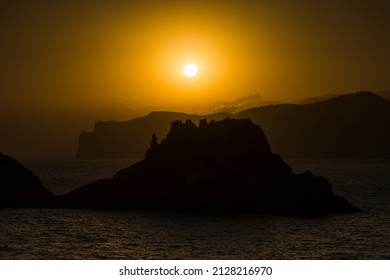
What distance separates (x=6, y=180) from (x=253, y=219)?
3347cm

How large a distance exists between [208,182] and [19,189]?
→ 2527cm

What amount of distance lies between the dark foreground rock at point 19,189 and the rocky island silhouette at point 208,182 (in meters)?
0.12

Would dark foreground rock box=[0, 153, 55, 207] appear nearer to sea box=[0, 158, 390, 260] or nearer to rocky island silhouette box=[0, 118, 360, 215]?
rocky island silhouette box=[0, 118, 360, 215]

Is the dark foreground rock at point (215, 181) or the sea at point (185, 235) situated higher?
the dark foreground rock at point (215, 181)

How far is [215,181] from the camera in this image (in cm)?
7788

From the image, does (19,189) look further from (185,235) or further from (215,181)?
(185,235)

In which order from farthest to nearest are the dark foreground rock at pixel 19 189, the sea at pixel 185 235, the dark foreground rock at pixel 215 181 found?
the dark foreground rock at pixel 19 189 < the dark foreground rock at pixel 215 181 < the sea at pixel 185 235

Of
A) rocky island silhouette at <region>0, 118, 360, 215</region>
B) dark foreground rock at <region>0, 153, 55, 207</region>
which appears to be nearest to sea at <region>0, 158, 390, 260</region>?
rocky island silhouette at <region>0, 118, 360, 215</region>

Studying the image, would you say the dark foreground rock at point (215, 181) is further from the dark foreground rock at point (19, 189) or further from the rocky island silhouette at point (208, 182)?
the dark foreground rock at point (19, 189)

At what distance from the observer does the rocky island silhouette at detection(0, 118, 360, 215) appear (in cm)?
7444

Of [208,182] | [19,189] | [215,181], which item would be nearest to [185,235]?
[215,181]

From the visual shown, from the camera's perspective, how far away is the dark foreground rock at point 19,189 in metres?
84.6

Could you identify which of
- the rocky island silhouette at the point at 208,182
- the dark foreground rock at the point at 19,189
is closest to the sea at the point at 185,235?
the rocky island silhouette at the point at 208,182

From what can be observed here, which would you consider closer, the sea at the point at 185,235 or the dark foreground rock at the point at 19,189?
the sea at the point at 185,235
